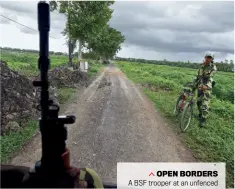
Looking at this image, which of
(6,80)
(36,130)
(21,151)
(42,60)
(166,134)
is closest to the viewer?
(42,60)

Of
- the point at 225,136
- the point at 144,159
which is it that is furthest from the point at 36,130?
the point at 225,136

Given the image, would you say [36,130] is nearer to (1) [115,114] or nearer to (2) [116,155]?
(2) [116,155]

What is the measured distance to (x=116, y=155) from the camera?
18.0 feet

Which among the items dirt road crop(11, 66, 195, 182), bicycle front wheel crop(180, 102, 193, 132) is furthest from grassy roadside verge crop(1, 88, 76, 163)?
bicycle front wheel crop(180, 102, 193, 132)

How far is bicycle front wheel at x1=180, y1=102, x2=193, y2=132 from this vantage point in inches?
291

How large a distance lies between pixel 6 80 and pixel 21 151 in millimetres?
3235

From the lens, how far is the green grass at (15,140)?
514 cm
